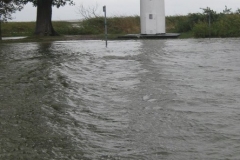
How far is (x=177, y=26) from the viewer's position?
34.6 metres

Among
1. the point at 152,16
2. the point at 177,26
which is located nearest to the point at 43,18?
the point at 152,16

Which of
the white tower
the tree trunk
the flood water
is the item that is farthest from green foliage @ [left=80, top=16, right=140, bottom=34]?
the flood water

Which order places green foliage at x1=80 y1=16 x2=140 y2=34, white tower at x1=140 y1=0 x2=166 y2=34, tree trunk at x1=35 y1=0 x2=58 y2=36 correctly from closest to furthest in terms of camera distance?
1. white tower at x1=140 y1=0 x2=166 y2=34
2. tree trunk at x1=35 y1=0 x2=58 y2=36
3. green foliage at x1=80 y1=16 x2=140 y2=34

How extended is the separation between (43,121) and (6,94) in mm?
2104

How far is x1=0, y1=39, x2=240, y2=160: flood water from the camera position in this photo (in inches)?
177

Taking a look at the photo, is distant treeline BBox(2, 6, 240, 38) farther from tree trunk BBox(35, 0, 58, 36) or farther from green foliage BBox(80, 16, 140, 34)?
tree trunk BBox(35, 0, 58, 36)

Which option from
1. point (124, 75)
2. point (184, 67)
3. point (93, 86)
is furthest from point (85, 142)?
point (184, 67)

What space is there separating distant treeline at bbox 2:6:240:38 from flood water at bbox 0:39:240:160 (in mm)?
15581

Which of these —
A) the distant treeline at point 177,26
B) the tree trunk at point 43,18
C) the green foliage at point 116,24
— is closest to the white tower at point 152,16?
the distant treeline at point 177,26

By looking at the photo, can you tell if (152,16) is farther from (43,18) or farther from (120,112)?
(120,112)

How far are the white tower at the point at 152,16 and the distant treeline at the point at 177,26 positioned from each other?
2352 mm

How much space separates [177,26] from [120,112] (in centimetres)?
2918

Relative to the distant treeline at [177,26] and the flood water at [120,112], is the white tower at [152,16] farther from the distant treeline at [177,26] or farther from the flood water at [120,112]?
the flood water at [120,112]

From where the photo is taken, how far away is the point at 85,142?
4812 millimetres
